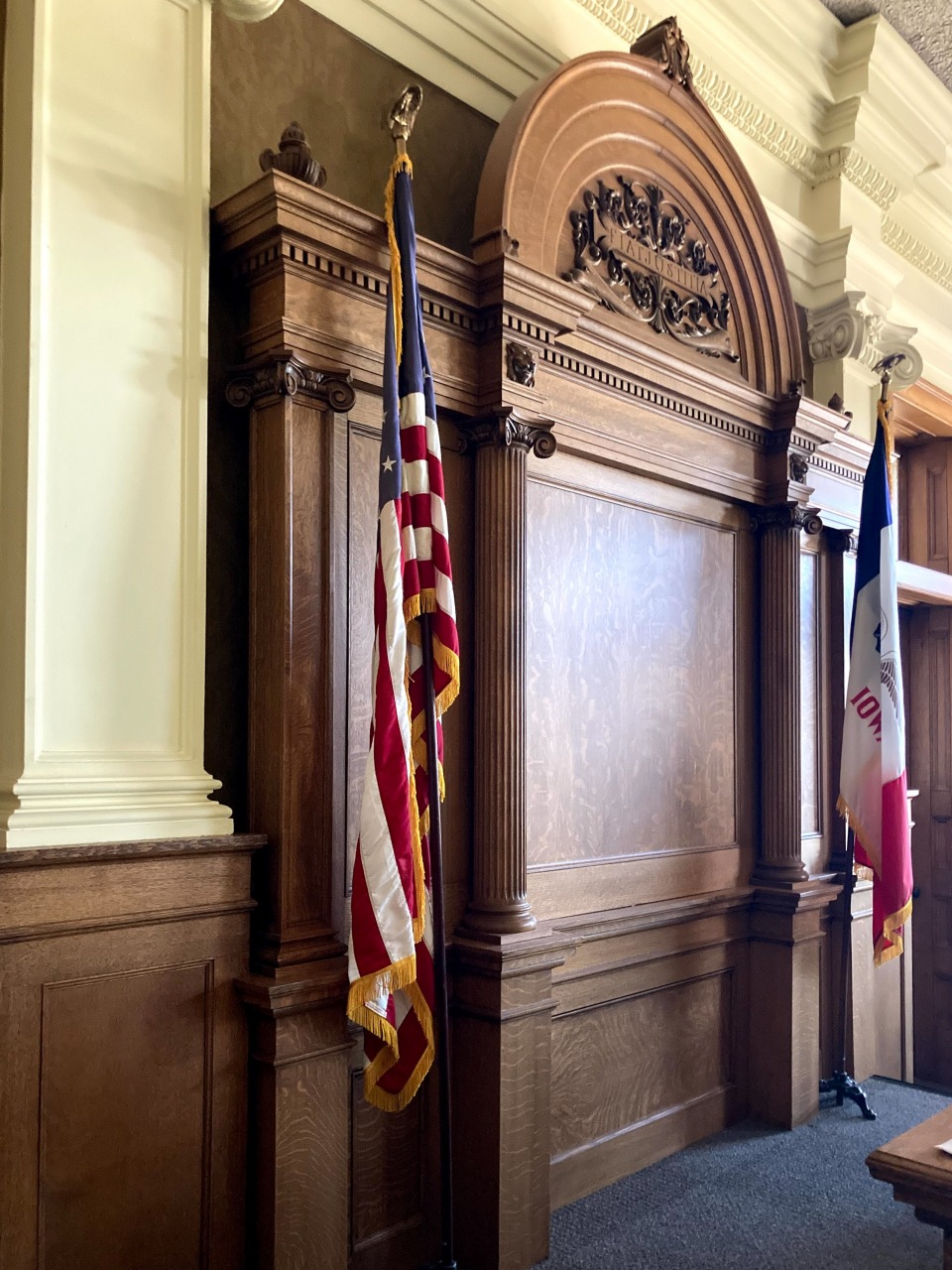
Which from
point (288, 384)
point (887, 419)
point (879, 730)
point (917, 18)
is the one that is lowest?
point (879, 730)

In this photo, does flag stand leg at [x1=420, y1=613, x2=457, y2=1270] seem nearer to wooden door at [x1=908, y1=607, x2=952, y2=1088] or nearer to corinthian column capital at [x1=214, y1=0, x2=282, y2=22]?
corinthian column capital at [x1=214, y1=0, x2=282, y2=22]

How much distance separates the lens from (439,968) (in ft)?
7.96

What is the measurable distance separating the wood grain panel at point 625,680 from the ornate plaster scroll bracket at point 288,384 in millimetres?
811

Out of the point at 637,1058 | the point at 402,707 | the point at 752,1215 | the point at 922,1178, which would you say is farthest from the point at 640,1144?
the point at 402,707

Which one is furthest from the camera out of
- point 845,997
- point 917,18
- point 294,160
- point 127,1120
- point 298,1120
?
point 917,18

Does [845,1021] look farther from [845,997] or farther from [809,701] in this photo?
[809,701]

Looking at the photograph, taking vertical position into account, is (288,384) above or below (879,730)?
above

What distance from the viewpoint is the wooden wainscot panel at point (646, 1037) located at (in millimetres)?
3252

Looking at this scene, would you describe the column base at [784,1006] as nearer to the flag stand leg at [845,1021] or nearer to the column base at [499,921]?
the flag stand leg at [845,1021]

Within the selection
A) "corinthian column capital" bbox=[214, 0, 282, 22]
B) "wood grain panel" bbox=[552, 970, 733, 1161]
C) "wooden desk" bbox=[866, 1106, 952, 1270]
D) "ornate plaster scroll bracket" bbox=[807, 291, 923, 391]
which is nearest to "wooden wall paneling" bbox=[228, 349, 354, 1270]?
"corinthian column capital" bbox=[214, 0, 282, 22]

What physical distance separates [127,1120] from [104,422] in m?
1.40

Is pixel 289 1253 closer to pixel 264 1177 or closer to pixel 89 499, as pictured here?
pixel 264 1177

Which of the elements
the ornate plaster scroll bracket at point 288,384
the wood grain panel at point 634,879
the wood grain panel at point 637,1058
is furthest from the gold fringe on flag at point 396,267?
the wood grain panel at point 637,1058

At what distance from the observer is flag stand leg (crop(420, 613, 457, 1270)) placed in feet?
7.87
